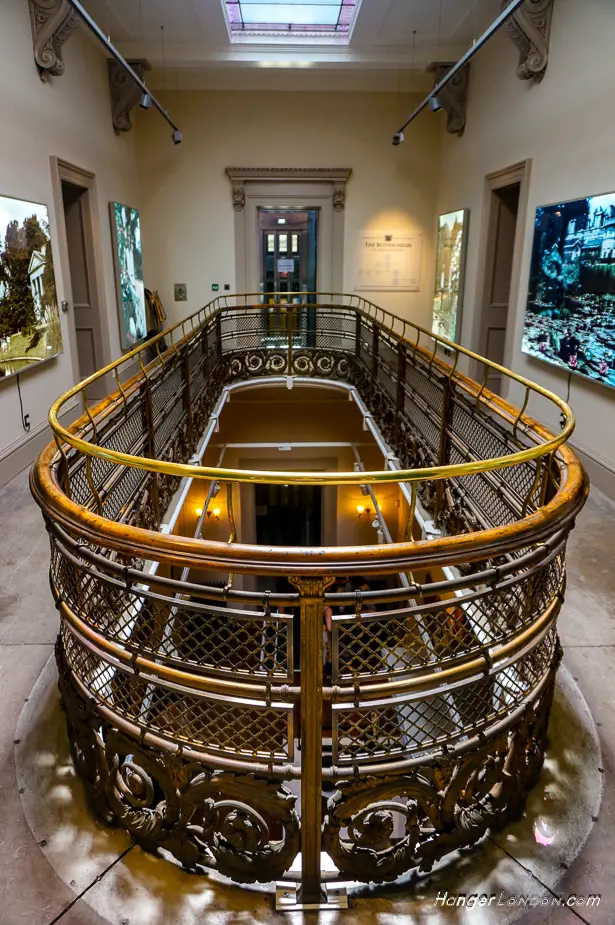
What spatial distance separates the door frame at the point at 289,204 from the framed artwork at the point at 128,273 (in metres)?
1.91

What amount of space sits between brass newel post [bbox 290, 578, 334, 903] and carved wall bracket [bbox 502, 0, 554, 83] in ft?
24.1

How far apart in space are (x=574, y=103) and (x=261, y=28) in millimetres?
5325

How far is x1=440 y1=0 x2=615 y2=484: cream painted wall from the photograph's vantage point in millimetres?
5488

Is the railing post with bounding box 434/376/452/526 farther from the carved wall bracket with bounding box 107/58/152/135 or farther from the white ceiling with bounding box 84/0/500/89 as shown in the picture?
the carved wall bracket with bounding box 107/58/152/135

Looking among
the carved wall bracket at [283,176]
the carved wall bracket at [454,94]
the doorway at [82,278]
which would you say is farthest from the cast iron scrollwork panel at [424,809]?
the carved wall bracket at [283,176]

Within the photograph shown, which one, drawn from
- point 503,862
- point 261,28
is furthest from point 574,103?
point 503,862

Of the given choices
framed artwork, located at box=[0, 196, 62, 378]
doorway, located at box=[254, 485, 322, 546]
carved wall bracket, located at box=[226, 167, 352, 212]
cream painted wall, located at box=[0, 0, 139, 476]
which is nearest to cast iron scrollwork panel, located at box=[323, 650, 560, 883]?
cream painted wall, located at box=[0, 0, 139, 476]

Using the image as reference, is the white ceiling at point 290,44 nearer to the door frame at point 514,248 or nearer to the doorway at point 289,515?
the door frame at point 514,248

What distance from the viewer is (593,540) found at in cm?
443

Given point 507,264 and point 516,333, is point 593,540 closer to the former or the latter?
point 516,333

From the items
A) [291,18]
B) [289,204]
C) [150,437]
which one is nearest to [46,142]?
[291,18]

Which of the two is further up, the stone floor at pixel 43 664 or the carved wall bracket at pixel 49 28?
the carved wall bracket at pixel 49 28

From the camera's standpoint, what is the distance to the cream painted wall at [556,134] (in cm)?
549

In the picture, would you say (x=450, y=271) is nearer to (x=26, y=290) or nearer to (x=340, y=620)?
(x=26, y=290)
